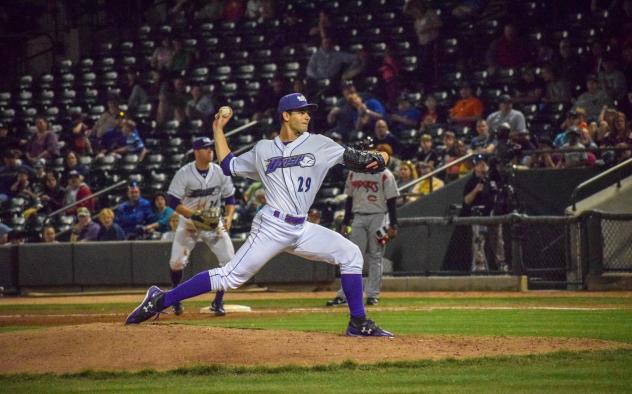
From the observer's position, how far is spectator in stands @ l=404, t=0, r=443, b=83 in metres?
21.4

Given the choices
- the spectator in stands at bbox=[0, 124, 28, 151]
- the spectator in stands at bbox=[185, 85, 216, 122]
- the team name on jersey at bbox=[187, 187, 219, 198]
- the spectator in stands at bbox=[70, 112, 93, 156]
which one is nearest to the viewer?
the team name on jersey at bbox=[187, 187, 219, 198]

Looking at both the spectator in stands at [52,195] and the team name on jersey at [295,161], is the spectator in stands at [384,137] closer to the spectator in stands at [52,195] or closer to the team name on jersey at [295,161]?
the spectator in stands at [52,195]

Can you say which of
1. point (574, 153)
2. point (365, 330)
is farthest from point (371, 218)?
point (365, 330)

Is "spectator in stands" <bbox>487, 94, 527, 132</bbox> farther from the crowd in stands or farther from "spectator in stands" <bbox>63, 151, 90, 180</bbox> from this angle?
"spectator in stands" <bbox>63, 151, 90, 180</bbox>

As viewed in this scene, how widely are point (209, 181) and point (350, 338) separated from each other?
16.4 ft

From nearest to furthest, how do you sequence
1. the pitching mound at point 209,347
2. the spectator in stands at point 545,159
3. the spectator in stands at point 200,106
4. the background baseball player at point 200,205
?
the pitching mound at point 209,347 < the background baseball player at point 200,205 < the spectator in stands at point 545,159 < the spectator in stands at point 200,106

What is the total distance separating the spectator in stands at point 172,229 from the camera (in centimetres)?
1908

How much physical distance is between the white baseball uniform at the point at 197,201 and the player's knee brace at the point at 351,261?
4.19 m

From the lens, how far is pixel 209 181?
A: 542 inches

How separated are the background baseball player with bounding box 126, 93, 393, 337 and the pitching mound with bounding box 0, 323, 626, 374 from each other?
1.32 ft

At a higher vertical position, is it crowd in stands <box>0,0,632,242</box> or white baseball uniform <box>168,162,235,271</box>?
crowd in stands <box>0,0,632,242</box>

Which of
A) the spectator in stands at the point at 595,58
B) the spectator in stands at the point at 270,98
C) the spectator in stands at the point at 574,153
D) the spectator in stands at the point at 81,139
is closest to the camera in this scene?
the spectator in stands at the point at 574,153

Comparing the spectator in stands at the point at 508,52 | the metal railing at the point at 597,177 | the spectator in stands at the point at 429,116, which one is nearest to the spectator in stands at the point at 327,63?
the spectator in stands at the point at 429,116

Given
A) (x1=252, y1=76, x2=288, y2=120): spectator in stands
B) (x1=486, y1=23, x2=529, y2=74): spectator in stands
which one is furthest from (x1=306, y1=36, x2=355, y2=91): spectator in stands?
(x1=486, y1=23, x2=529, y2=74): spectator in stands
